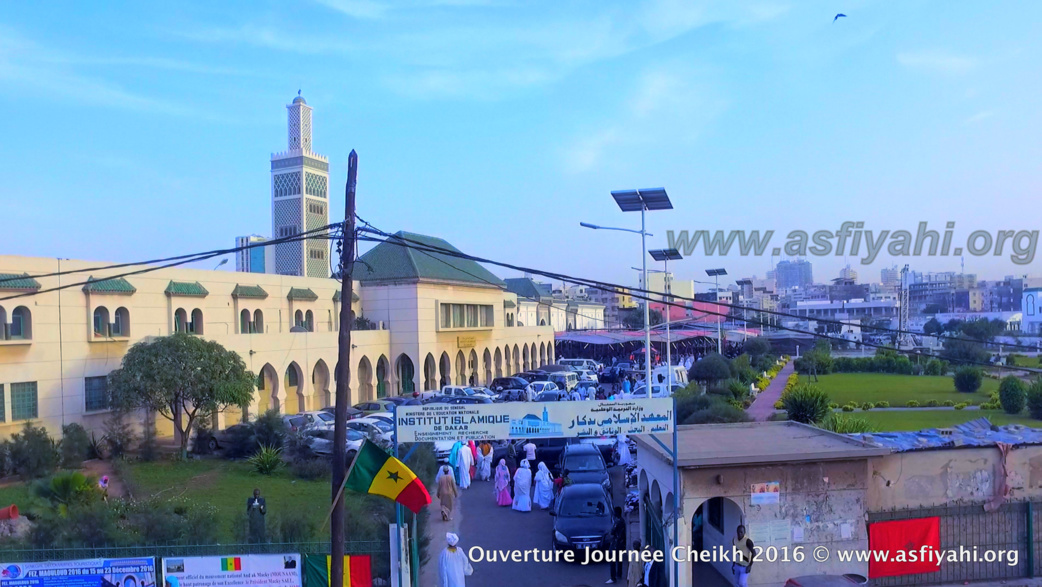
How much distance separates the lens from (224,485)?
1794 centimetres

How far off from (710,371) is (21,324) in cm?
2776

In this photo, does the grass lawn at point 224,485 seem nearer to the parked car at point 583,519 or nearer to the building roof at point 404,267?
the parked car at point 583,519

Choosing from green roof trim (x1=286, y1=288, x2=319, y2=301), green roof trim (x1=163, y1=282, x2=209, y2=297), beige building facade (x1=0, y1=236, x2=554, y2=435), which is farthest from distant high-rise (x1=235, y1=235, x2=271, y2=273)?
green roof trim (x1=163, y1=282, x2=209, y2=297)

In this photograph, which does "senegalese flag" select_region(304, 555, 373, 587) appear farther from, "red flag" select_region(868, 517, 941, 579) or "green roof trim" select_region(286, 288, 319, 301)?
"green roof trim" select_region(286, 288, 319, 301)

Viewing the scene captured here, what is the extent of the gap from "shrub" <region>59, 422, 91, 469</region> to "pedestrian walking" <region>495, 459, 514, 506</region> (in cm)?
1125

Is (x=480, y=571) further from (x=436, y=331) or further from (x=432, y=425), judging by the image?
(x=436, y=331)

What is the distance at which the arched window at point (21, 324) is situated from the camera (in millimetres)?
20672

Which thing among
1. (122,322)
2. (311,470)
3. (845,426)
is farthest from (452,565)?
(122,322)

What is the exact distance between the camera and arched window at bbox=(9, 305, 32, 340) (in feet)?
67.8

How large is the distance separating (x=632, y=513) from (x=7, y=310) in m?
17.4

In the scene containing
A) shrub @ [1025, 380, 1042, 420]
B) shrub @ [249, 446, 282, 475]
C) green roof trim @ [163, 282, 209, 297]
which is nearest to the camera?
shrub @ [249, 446, 282, 475]

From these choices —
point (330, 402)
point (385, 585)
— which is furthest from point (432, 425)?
point (330, 402)

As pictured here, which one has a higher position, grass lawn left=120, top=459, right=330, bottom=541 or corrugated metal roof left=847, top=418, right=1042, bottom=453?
corrugated metal roof left=847, top=418, right=1042, bottom=453

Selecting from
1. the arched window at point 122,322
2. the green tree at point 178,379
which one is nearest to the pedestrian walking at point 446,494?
the green tree at point 178,379
